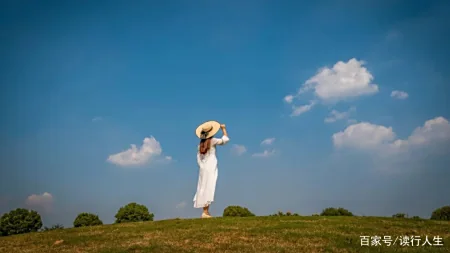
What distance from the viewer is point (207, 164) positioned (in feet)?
86.9

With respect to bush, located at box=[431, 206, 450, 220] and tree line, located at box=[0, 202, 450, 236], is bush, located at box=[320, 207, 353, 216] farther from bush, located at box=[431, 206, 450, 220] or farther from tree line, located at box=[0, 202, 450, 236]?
bush, located at box=[431, 206, 450, 220]

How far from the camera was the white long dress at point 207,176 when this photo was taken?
85.3 feet

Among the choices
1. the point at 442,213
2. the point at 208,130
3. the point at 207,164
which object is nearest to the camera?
the point at 207,164

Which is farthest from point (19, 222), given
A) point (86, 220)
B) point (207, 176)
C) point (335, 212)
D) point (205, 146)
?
point (335, 212)

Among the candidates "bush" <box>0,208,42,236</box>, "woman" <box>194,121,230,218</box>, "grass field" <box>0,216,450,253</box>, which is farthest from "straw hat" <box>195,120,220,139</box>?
"bush" <box>0,208,42,236</box>

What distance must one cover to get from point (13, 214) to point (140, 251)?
19.1 m

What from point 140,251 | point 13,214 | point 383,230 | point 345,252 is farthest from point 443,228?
point 13,214

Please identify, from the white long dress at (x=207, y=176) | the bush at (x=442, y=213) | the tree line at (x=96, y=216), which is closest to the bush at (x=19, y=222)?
the tree line at (x=96, y=216)

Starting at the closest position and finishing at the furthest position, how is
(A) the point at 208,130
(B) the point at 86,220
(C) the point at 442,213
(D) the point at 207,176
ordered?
(D) the point at 207,176, (A) the point at 208,130, (C) the point at 442,213, (B) the point at 86,220

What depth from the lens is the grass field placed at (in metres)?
16.0

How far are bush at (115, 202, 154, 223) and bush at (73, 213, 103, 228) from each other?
1.65 meters

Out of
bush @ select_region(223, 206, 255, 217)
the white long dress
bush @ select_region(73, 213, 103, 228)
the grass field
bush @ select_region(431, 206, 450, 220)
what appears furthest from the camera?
bush @ select_region(73, 213, 103, 228)

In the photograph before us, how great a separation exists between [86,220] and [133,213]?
3.62 metres

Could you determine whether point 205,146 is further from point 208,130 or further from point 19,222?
point 19,222
